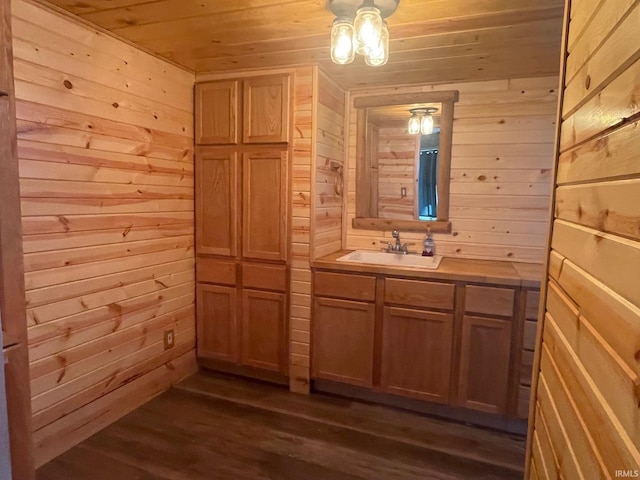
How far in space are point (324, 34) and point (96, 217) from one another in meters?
1.50

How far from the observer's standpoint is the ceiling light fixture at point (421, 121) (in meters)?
2.89

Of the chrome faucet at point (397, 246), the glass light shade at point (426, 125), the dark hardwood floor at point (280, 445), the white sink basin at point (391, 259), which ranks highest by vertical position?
the glass light shade at point (426, 125)

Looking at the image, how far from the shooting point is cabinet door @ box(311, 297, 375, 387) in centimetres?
258

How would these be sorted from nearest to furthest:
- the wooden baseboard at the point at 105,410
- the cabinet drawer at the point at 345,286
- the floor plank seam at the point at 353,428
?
1. the wooden baseboard at the point at 105,410
2. the floor plank seam at the point at 353,428
3. the cabinet drawer at the point at 345,286

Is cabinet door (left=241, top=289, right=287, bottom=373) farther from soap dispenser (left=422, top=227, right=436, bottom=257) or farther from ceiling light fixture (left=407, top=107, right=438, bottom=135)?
A: ceiling light fixture (left=407, top=107, right=438, bottom=135)

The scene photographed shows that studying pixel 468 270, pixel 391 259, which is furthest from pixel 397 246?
pixel 468 270

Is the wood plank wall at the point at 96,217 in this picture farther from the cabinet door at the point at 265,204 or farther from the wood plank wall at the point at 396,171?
the wood plank wall at the point at 396,171

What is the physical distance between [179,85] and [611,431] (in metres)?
2.75

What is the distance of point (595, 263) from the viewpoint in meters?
0.85

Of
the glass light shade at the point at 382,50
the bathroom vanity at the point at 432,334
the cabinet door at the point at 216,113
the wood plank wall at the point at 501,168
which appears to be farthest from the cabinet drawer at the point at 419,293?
the cabinet door at the point at 216,113

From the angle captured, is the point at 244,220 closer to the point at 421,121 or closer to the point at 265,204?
the point at 265,204

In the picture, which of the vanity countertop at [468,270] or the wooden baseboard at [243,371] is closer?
the vanity countertop at [468,270]

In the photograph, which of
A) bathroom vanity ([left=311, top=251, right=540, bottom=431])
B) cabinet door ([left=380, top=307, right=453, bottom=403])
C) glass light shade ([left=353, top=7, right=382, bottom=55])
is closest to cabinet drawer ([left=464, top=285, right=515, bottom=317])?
bathroom vanity ([left=311, top=251, right=540, bottom=431])

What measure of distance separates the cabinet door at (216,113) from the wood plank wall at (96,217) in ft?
0.25
